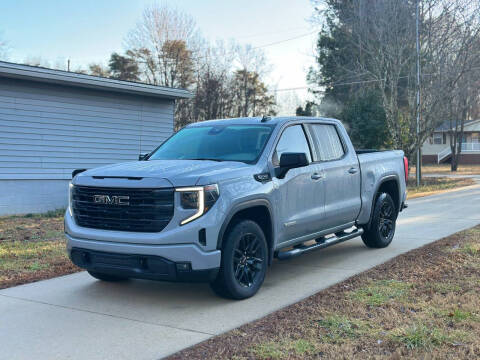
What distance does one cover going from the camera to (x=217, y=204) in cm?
531

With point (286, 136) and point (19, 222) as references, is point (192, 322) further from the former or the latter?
point (19, 222)

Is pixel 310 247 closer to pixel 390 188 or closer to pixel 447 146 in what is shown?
pixel 390 188

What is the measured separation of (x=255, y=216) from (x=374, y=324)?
1805 mm

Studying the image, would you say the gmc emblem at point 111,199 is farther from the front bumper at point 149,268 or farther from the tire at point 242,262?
the tire at point 242,262

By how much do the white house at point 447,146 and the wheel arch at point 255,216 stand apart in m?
57.6

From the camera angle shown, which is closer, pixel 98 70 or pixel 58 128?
pixel 58 128

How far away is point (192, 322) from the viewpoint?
506 centimetres

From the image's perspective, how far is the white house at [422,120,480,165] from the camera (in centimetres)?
6134

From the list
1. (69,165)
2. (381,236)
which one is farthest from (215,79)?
(381,236)

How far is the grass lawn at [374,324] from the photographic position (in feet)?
13.7

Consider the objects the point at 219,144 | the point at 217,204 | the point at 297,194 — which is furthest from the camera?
the point at 219,144

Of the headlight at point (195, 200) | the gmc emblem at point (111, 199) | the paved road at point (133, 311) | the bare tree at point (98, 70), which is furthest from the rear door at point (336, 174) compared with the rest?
the bare tree at point (98, 70)

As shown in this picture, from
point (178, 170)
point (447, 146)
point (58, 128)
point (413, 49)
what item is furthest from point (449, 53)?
point (447, 146)

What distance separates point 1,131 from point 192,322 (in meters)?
11.3
